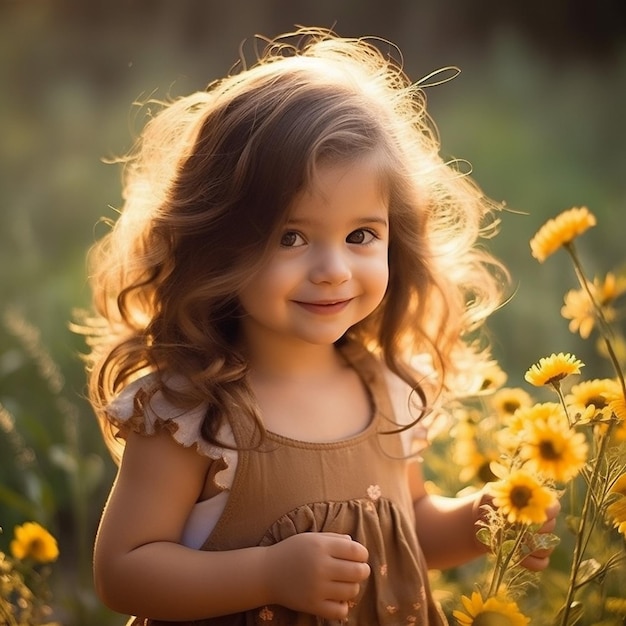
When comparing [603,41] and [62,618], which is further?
[603,41]

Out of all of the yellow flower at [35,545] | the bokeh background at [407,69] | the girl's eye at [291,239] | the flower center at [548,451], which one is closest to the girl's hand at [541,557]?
the flower center at [548,451]

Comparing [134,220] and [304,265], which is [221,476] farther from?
[134,220]

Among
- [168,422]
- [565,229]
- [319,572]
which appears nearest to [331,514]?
[319,572]

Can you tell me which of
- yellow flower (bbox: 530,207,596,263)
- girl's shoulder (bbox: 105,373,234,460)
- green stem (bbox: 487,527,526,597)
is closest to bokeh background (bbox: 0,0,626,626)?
girl's shoulder (bbox: 105,373,234,460)

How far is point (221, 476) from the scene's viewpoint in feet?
4.85

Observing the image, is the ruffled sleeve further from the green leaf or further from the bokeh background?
the bokeh background

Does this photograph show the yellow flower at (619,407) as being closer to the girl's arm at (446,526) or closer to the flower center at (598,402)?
the flower center at (598,402)

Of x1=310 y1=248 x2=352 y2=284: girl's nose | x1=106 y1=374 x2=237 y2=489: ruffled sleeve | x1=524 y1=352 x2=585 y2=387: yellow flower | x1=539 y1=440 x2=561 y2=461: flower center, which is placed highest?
x1=310 y1=248 x2=352 y2=284: girl's nose

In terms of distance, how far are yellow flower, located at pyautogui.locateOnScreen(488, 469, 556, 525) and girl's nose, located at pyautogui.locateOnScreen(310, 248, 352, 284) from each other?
0.36m

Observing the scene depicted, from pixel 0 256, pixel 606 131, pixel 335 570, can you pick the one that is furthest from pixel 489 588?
pixel 606 131

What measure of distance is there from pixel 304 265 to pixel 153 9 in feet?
7.94

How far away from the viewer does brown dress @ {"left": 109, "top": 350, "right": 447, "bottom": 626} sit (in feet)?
4.88

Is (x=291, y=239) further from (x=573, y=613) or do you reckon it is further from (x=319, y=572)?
(x=573, y=613)

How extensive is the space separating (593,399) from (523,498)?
0.75 ft
